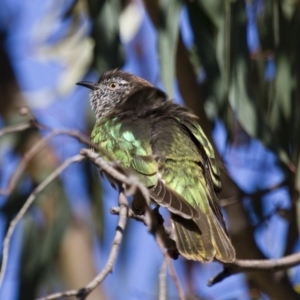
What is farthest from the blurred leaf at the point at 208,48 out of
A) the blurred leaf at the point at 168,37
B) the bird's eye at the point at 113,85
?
the bird's eye at the point at 113,85

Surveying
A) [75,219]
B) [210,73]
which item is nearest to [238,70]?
[210,73]

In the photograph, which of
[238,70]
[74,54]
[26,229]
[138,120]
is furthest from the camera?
[74,54]

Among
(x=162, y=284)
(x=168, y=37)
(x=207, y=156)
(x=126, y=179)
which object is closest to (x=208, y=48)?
(x=168, y=37)

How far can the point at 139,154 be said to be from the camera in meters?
3.97

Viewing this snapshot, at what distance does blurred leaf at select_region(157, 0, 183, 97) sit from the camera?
4.60 metres

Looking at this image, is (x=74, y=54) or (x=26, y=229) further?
(x=74, y=54)

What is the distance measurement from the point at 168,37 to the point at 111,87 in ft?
2.49

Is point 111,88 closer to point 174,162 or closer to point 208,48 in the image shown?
point 208,48

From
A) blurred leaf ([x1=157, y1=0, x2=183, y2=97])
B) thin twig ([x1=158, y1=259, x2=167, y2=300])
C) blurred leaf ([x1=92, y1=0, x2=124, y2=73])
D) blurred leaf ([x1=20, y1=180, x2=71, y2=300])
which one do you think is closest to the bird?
blurred leaf ([x1=157, y1=0, x2=183, y2=97])

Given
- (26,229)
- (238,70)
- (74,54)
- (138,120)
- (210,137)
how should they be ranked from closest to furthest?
(138,120) → (238,70) → (210,137) → (26,229) → (74,54)

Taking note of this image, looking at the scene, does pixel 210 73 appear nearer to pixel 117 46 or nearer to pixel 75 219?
pixel 117 46

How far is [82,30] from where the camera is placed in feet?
22.3

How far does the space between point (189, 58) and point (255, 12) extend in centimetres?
57

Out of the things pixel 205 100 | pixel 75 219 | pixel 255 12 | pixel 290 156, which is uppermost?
pixel 255 12
